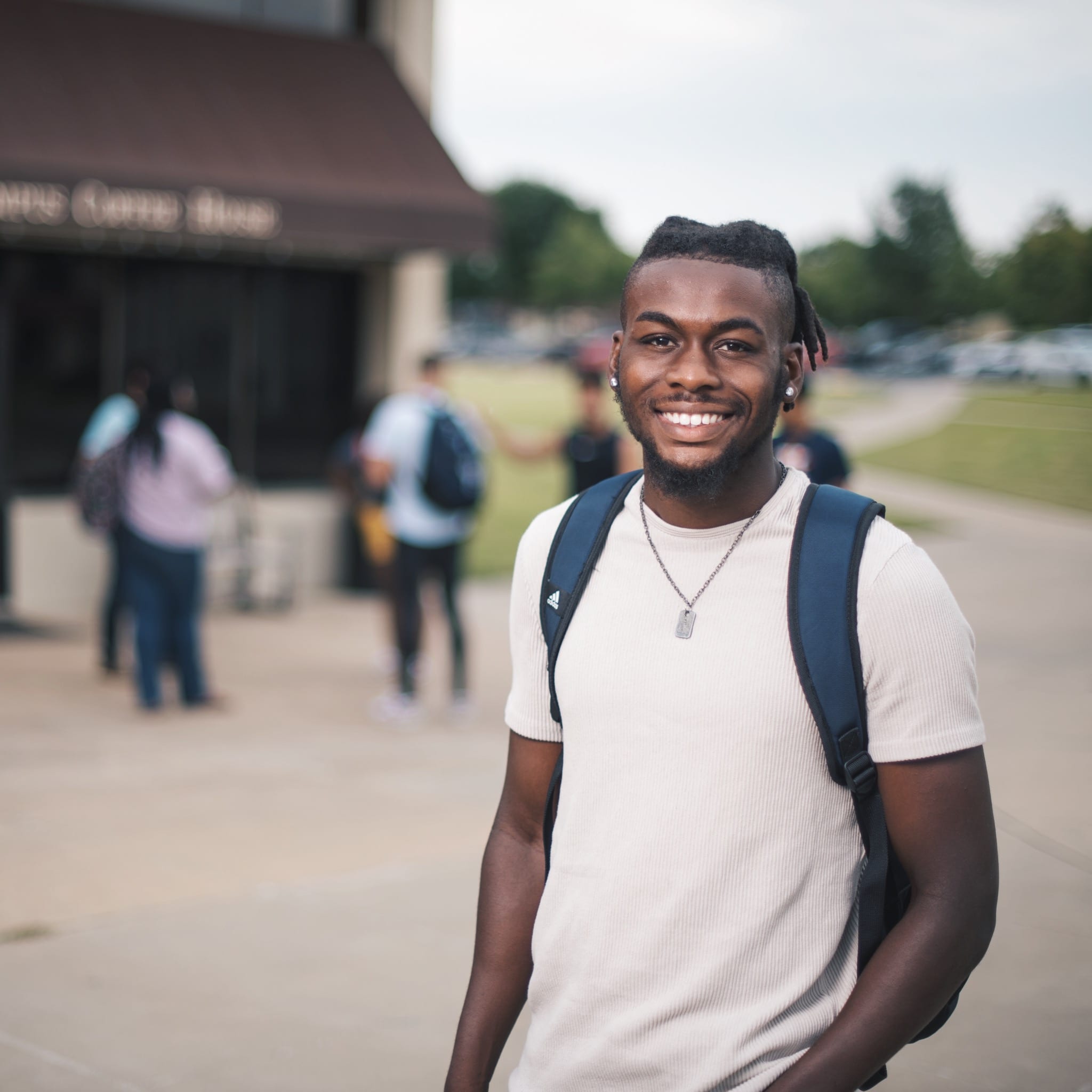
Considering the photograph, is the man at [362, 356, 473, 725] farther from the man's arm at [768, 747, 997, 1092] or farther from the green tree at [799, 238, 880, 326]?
the man's arm at [768, 747, 997, 1092]

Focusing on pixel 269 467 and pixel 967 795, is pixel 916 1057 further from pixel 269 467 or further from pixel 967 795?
pixel 269 467

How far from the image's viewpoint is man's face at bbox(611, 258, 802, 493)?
189 centimetres

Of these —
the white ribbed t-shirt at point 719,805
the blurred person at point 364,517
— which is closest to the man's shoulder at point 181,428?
the blurred person at point 364,517

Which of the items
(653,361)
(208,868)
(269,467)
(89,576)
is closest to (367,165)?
(269,467)

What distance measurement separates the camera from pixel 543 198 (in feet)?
440

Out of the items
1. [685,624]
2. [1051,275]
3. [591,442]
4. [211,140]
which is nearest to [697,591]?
[685,624]

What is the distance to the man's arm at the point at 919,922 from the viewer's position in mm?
1755

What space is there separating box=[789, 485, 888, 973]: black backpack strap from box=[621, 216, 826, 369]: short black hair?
323 mm

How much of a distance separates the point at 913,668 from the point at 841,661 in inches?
3.4

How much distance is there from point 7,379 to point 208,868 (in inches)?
251

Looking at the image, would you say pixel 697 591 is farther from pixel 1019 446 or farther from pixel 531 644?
pixel 1019 446

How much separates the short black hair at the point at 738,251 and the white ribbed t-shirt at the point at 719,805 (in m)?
0.27

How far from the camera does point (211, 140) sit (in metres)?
10.2

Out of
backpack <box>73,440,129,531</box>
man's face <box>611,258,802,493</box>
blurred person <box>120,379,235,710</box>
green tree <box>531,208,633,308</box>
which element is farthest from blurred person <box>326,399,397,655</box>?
green tree <box>531,208,633,308</box>
